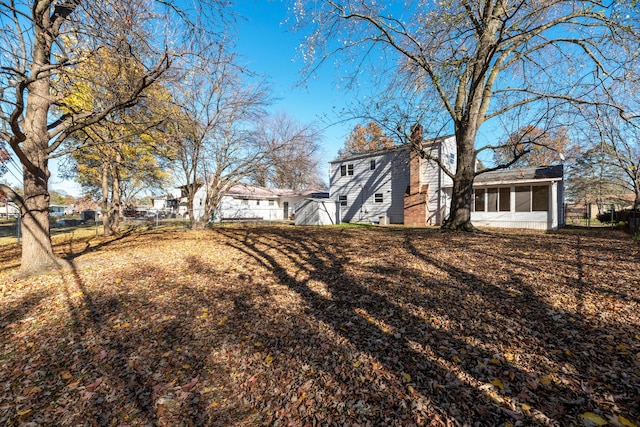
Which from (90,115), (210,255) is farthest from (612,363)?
(90,115)

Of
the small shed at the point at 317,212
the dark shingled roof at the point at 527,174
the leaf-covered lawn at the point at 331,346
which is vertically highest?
the dark shingled roof at the point at 527,174

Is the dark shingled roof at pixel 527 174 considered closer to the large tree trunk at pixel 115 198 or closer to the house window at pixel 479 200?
the house window at pixel 479 200

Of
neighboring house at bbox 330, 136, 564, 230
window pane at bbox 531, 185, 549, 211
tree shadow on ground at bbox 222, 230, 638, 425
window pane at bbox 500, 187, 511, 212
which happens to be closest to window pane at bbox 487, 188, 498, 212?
neighboring house at bbox 330, 136, 564, 230

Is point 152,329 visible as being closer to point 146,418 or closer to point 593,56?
point 146,418

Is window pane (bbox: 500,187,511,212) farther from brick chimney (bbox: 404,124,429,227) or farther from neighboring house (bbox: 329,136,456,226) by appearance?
brick chimney (bbox: 404,124,429,227)

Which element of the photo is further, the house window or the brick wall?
the brick wall

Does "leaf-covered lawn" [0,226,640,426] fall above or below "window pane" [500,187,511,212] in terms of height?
below

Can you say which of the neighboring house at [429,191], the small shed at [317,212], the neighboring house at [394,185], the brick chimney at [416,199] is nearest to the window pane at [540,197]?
the neighboring house at [429,191]

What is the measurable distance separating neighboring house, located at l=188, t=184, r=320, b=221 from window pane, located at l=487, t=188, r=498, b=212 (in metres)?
16.7

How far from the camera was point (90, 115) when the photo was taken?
20.1 feet

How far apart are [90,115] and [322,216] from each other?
1613 centimetres

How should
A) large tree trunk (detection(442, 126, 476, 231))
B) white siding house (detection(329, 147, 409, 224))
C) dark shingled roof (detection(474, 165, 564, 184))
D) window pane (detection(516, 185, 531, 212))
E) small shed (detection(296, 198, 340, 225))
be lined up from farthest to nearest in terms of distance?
small shed (detection(296, 198, 340, 225)) < white siding house (detection(329, 147, 409, 224)) < window pane (detection(516, 185, 531, 212)) < dark shingled roof (detection(474, 165, 564, 184)) < large tree trunk (detection(442, 126, 476, 231))

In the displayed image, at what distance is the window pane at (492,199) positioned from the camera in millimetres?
16922

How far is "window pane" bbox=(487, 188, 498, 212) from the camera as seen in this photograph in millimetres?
16922
